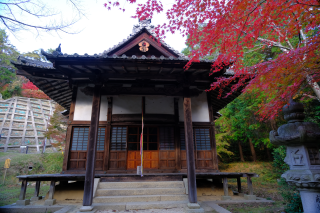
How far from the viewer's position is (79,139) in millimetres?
7973

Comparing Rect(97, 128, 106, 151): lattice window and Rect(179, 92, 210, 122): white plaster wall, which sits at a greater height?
Rect(179, 92, 210, 122): white plaster wall

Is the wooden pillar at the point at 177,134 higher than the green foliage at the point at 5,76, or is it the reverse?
the green foliage at the point at 5,76

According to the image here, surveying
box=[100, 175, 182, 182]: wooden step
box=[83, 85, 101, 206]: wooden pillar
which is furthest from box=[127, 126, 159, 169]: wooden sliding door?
box=[83, 85, 101, 206]: wooden pillar

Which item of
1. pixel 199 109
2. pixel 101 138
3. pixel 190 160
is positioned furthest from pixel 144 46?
pixel 190 160

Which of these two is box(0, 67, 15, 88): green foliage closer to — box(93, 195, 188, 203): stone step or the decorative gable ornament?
the decorative gable ornament

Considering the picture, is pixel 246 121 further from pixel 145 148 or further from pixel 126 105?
pixel 126 105

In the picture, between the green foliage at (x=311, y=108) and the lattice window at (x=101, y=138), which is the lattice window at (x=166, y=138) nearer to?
the lattice window at (x=101, y=138)

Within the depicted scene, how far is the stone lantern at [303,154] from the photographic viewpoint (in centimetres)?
353

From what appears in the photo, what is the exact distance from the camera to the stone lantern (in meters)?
3.53

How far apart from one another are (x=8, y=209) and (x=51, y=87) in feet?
17.0

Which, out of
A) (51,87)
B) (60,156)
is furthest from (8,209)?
(60,156)

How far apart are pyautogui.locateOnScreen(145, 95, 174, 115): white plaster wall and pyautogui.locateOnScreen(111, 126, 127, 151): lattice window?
1584 mm

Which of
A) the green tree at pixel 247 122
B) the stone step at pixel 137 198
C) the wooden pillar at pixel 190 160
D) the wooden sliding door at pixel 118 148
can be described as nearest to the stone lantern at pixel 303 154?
the wooden pillar at pixel 190 160

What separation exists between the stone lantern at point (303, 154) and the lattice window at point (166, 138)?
15.9 feet
